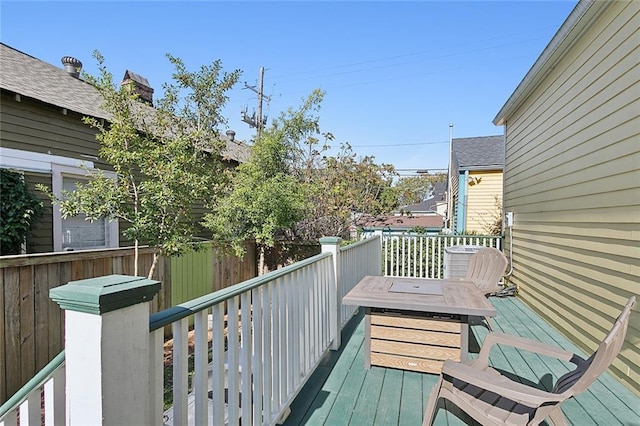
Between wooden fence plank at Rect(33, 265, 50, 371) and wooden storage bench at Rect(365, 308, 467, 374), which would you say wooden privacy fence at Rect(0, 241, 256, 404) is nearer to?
wooden fence plank at Rect(33, 265, 50, 371)

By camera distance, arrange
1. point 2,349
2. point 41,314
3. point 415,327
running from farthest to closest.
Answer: point 41,314, point 2,349, point 415,327

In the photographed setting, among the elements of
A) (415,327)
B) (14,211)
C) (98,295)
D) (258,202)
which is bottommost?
(415,327)

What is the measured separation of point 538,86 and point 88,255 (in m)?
6.45

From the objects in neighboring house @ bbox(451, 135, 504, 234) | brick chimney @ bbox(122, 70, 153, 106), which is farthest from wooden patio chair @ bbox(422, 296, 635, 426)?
brick chimney @ bbox(122, 70, 153, 106)

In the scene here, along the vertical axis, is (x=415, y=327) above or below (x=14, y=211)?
below

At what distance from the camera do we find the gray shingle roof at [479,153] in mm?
9680

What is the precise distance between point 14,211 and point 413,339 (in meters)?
5.16

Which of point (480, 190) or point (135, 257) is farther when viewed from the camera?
point (480, 190)

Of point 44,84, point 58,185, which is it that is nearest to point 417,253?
point 58,185

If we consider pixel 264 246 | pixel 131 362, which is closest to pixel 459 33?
pixel 264 246

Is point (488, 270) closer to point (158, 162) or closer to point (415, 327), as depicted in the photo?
point (415, 327)

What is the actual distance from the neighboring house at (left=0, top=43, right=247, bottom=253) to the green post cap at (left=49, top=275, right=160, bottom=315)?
5.09m

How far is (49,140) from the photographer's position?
202 inches

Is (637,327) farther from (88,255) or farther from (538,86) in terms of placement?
(88,255)
